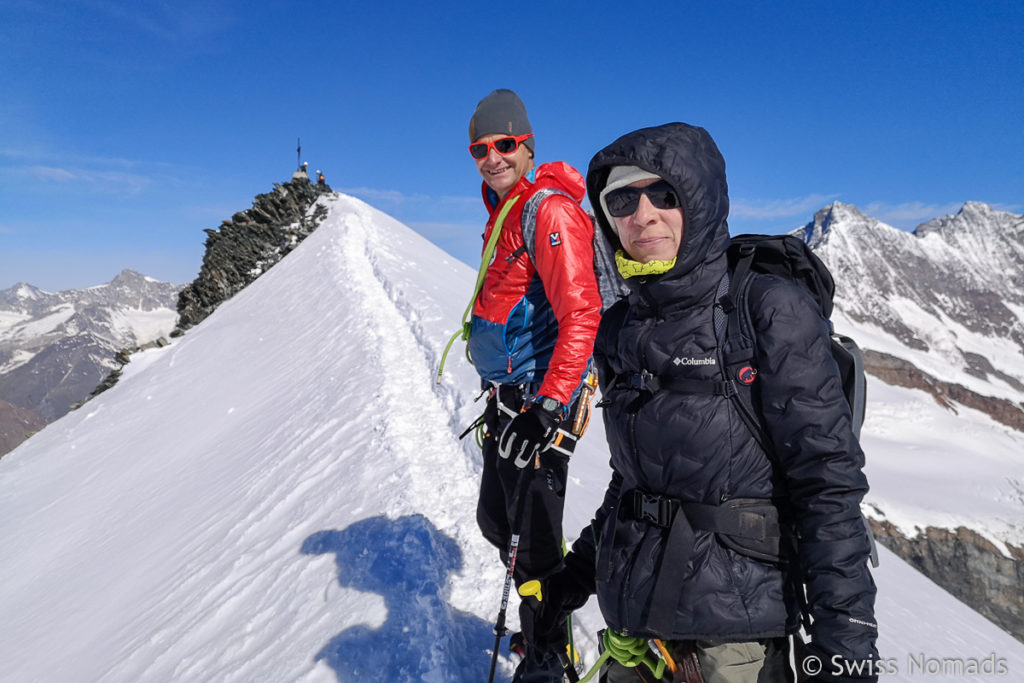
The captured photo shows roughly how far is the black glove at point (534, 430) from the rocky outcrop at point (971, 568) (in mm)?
61599

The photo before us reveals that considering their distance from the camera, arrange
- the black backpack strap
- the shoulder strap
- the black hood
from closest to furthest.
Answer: the black backpack strap
the black hood
the shoulder strap

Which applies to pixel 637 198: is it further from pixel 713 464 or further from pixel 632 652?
pixel 632 652

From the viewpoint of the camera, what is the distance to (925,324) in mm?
193500

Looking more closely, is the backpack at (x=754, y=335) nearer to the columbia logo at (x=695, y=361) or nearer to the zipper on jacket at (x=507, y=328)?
the columbia logo at (x=695, y=361)

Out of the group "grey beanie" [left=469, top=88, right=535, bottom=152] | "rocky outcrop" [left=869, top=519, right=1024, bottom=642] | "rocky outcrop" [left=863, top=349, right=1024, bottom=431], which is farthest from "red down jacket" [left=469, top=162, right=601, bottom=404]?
"rocky outcrop" [left=863, top=349, right=1024, bottom=431]

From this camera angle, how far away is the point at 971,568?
168 feet

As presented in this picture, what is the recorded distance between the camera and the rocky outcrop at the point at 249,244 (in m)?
28.6

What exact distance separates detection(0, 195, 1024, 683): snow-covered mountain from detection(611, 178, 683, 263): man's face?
193 centimetres

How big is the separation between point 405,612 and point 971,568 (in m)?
67.1

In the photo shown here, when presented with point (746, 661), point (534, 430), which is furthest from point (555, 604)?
point (746, 661)

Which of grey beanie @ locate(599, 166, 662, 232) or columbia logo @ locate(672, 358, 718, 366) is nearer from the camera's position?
columbia logo @ locate(672, 358, 718, 366)

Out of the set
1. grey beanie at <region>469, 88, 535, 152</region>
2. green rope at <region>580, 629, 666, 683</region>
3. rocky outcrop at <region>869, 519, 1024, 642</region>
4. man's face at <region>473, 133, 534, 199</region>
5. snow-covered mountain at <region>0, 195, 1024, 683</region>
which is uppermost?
grey beanie at <region>469, 88, 535, 152</region>

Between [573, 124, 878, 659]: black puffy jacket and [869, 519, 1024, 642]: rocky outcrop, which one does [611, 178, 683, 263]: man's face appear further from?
[869, 519, 1024, 642]: rocky outcrop

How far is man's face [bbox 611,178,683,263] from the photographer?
6.02 feet
